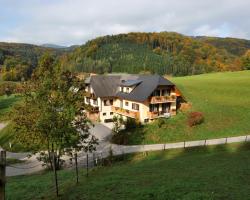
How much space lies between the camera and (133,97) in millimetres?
52094

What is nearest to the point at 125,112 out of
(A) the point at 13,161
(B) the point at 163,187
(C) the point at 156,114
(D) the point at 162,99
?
(C) the point at 156,114

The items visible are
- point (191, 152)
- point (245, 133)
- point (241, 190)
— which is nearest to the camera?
point (241, 190)

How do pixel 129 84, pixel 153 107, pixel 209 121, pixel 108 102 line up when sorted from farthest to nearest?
pixel 108 102
pixel 129 84
pixel 153 107
pixel 209 121

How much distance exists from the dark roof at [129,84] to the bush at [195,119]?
6649mm

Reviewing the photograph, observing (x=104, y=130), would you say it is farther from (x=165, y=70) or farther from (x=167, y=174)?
(x=165, y=70)

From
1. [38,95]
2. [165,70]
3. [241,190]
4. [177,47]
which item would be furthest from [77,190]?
[177,47]

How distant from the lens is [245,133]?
45062 mm

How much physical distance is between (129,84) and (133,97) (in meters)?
3.73

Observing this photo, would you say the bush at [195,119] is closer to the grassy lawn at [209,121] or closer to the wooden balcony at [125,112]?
the grassy lawn at [209,121]

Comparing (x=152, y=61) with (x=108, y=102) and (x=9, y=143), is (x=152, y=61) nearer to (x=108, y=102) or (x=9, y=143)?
(x=108, y=102)

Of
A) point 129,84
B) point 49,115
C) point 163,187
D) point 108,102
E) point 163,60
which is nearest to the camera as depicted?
point 163,187

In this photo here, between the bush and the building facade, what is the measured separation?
4571 millimetres

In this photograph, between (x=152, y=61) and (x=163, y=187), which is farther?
(x=152, y=61)

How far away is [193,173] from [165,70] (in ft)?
471
